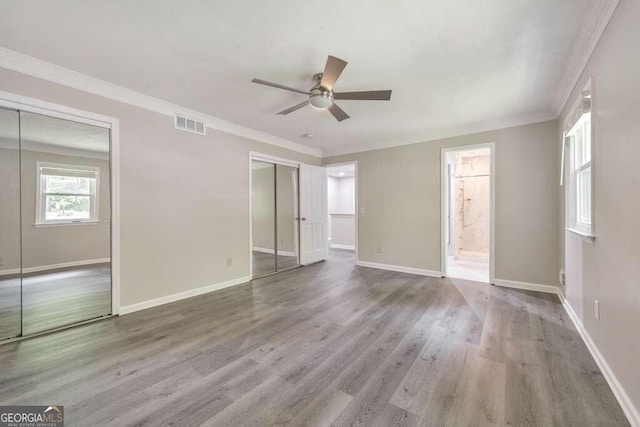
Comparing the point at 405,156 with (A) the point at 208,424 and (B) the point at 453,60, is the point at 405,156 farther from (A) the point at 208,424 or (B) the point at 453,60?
(A) the point at 208,424

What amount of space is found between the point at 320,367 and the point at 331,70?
2320 millimetres

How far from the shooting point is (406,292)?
11.8 ft

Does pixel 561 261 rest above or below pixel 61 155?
below

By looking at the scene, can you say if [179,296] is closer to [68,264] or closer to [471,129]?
[68,264]

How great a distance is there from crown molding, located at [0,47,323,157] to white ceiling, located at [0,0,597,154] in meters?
0.11

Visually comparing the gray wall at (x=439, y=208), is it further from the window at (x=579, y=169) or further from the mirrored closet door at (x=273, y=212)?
the mirrored closet door at (x=273, y=212)

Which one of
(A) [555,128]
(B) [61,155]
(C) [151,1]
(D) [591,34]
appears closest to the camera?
(C) [151,1]

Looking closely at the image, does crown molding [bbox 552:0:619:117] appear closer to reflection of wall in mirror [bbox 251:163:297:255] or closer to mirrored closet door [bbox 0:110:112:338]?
reflection of wall in mirror [bbox 251:163:297:255]

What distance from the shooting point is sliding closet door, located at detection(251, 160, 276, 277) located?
16.6ft

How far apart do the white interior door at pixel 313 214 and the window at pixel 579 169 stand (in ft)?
12.8

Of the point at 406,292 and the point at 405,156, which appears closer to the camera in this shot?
the point at 406,292

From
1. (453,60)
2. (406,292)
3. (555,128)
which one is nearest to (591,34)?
(453,60)

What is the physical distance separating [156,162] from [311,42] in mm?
2343

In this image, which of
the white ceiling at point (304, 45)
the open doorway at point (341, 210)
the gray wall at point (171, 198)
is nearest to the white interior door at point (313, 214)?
the open doorway at point (341, 210)
